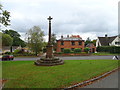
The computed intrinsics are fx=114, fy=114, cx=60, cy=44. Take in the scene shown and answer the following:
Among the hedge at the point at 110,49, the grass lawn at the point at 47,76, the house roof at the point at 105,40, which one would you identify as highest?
the house roof at the point at 105,40

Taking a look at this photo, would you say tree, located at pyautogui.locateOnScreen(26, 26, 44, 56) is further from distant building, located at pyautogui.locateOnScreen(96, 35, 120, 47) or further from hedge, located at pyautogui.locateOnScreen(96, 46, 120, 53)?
distant building, located at pyautogui.locateOnScreen(96, 35, 120, 47)

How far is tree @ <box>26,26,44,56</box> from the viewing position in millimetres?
32688

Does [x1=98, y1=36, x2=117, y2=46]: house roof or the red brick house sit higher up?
[x1=98, y1=36, x2=117, y2=46]: house roof

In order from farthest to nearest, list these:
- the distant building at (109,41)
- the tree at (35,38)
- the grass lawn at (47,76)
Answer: the distant building at (109,41) < the tree at (35,38) < the grass lawn at (47,76)

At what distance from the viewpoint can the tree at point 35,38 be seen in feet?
107

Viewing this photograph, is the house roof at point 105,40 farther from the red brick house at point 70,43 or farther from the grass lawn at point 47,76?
the grass lawn at point 47,76

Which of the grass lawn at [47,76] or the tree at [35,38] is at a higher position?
the tree at [35,38]

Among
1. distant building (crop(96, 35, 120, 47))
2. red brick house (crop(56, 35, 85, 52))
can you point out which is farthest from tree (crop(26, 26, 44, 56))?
distant building (crop(96, 35, 120, 47))

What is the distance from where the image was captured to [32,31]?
33250 mm

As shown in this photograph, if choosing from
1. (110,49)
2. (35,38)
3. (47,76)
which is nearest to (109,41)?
(110,49)

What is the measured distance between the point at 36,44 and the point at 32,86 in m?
26.8

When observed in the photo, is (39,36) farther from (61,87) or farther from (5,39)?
(61,87)

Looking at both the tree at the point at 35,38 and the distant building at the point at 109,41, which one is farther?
the distant building at the point at 109,41

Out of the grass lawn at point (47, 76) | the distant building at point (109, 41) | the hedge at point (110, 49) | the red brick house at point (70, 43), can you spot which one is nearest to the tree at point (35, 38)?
the red brick house at point (70, 43)
